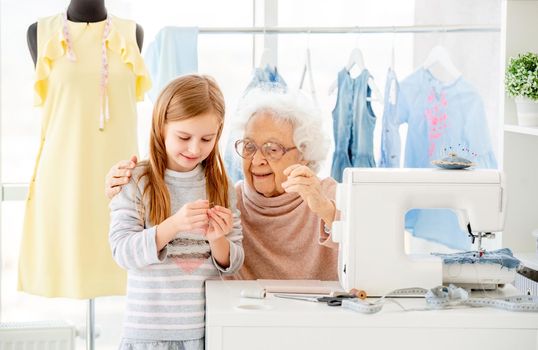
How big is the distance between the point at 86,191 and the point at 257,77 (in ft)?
2.32

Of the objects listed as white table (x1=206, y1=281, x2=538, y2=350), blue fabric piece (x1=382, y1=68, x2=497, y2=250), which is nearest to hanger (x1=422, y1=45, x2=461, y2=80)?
blue fabric piece (x1=382, y1=68, x2=497, y2=250)

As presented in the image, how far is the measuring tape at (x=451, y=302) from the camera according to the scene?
184cm

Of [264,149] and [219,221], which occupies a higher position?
[264,149]

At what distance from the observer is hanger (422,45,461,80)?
3.33 m

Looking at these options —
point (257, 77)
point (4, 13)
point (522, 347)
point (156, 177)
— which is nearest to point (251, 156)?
point (156, 177)

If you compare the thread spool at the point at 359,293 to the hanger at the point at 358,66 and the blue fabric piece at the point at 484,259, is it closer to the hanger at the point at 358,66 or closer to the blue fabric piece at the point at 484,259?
the blue fabric piece at the point at 484,259

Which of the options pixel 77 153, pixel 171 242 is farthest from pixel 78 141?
pixel 171 242

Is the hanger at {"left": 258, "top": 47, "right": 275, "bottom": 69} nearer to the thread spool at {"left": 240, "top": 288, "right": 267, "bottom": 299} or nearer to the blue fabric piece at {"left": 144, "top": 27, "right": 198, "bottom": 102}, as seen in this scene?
the blue fabric piece at {"left": 144, "top": 27, "right": 198, "bottom": 102}

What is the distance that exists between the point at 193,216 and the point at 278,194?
0.67 metres

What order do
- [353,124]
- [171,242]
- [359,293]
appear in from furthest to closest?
[353,124] < [171,242] < [359,293]

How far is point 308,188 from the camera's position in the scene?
2232 mm

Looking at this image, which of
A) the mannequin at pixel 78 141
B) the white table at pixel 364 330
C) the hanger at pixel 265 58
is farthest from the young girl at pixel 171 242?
the hanger at pixel 265 58

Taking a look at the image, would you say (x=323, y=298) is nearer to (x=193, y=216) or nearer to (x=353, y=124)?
(x=193, y=216)

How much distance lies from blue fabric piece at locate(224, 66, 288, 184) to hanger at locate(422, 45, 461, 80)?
0.58 m
